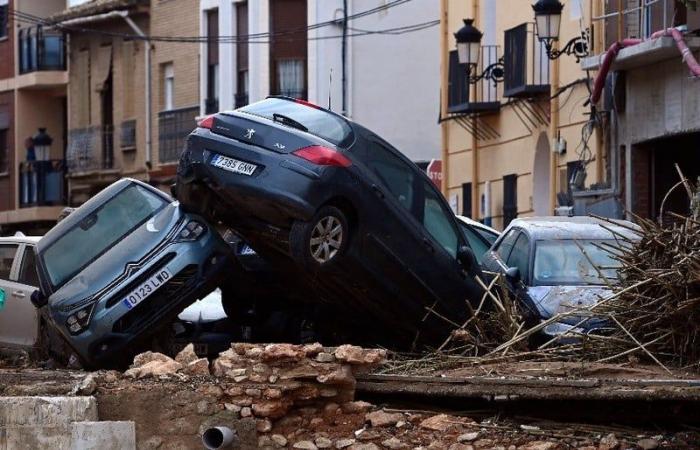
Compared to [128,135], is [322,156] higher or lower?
lower

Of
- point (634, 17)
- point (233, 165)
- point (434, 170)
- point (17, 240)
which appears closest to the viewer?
point (233, 165)

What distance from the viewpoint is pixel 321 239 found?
14789 mm

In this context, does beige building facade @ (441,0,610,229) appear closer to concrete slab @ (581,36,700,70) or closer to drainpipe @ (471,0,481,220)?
drainpipe @ (471,0,481,220)

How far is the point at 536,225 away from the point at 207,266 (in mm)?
3797

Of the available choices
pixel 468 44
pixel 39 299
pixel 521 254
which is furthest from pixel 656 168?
pixel 39 299

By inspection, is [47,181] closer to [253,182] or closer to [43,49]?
[43,49]

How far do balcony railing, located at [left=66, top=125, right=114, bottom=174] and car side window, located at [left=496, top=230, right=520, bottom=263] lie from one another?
3551 centimetres

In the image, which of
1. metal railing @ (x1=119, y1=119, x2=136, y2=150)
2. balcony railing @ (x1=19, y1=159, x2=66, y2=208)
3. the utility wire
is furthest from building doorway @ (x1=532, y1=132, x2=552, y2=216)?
balcony railing @ (x1=19, y1=159, x2=66, y2=208)

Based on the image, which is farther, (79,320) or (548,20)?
(548,20)

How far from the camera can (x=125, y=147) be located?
52219 millimetres

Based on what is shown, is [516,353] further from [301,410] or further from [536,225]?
[536,225]

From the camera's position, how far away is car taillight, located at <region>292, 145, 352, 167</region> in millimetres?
14781

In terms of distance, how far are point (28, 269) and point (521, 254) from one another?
21.3ft

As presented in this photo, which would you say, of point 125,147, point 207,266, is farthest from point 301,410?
point 125,147
